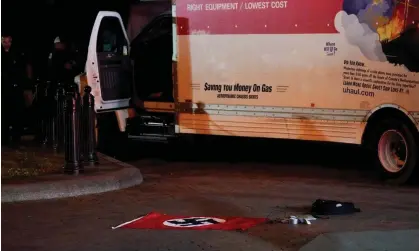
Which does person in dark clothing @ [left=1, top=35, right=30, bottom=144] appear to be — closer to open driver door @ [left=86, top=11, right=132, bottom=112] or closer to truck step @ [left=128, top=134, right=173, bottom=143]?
open driver door @ [left=86, top=11, right=132, bottom=112]

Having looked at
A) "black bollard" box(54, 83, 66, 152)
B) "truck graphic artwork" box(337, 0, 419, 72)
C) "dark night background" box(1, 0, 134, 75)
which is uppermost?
"dark night background" box(1, 0, 134, 75)

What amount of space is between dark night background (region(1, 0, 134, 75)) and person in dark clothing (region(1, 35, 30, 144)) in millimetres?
4353

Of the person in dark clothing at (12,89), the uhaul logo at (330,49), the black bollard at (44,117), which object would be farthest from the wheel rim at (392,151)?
the person in dark clothing at (12,89)

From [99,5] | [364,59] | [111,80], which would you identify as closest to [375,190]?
[364,59]

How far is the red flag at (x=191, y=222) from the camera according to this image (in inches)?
280

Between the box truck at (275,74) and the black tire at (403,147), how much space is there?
2cm

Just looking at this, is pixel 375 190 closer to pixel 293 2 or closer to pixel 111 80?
pixel 293 2

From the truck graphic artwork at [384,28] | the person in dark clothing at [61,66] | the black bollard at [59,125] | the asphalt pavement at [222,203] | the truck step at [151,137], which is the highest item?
the truck graphic artwork at [384,28]

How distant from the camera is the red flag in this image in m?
7.12

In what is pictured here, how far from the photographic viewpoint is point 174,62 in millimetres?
11844

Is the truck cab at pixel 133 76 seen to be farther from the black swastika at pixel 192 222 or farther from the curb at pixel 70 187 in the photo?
the black swastika at pixel 192 222

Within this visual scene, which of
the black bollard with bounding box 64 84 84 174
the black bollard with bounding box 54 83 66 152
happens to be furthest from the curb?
the black bollard with bounding box 54 83 66 152

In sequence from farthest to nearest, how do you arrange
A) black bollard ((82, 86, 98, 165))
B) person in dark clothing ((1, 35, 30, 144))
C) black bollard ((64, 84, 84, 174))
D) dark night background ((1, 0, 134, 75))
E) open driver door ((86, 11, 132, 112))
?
dark night background ((1, 0, 134, 75))
person in dark clothing ((1, 35, 30, 144))
open driver door ((86, 11, 132, 112))
black bollard ((82, 86, 98, 165))
black bollard ((64, 84, 84, 174))

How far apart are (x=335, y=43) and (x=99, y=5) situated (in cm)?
970
